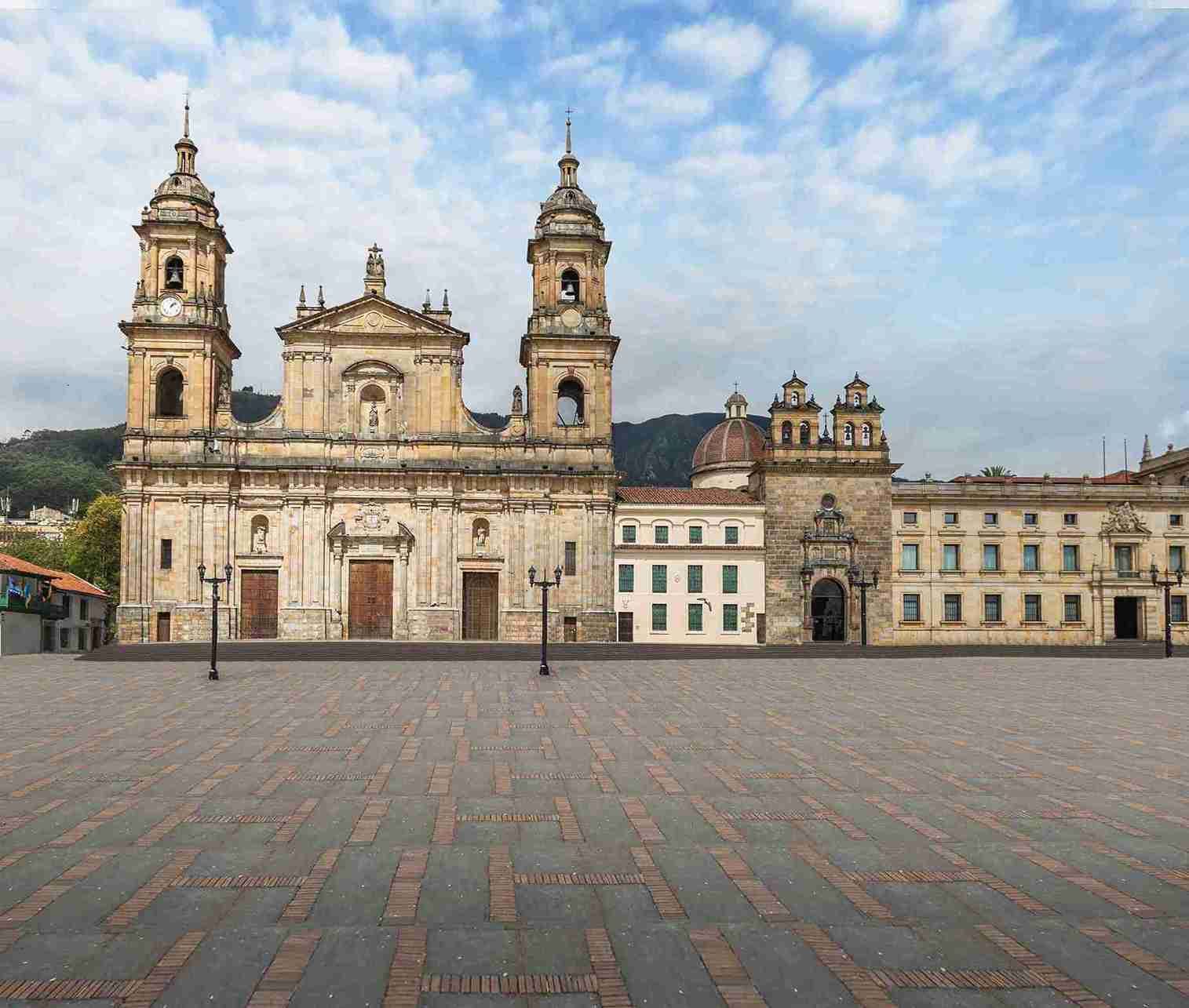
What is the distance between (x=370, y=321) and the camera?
49.0m

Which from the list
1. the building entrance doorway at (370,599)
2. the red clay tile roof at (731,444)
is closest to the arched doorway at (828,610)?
the red clay tile roof at (731,444)

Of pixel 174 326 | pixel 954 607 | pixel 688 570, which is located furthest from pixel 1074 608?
pixel 174 326

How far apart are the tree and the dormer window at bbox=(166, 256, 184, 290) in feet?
76.3

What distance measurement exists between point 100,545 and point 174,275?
2698 centimetres

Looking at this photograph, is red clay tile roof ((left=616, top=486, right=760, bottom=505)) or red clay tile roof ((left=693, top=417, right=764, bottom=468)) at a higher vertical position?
red clay tile roof ((left=693, top=417, right=764, bottom=468))

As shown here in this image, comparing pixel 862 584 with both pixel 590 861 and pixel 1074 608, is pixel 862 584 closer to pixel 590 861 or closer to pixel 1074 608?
pixel 1074 608

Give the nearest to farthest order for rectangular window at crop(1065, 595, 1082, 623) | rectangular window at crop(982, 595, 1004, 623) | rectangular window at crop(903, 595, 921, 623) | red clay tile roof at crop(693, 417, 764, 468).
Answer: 1. rectangular window at crop(903, 595, 921, 623)
2. rectangular window at crop(982, 595, 1004, 623)
3. rectangular window at crop(1065, 595, 1082, 623)
4. red clay tile roof at crop(693, 417, 764, 468)

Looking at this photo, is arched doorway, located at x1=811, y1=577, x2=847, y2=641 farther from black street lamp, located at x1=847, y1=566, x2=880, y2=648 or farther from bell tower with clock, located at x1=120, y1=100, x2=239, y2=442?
bell tower with clock, located at x1=120, y1=100, x2=239, y2=442

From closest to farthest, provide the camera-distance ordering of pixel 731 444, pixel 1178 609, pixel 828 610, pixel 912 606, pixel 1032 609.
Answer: pixel 828 610, pixel 912 606, pixel 1032 609, pixel 1178 609, pixel 731 444

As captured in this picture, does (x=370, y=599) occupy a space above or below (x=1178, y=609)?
above

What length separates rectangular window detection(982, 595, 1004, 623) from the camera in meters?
52.2

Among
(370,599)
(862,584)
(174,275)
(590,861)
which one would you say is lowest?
(590,861)

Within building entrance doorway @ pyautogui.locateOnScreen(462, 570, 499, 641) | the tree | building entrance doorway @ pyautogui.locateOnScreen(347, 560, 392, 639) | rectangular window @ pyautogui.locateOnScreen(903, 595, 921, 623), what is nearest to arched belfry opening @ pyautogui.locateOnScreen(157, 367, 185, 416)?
building entrance doorway @ pyautogui.locateOnScreen(347, 560, 392, 639)

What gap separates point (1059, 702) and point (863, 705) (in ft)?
15.5
